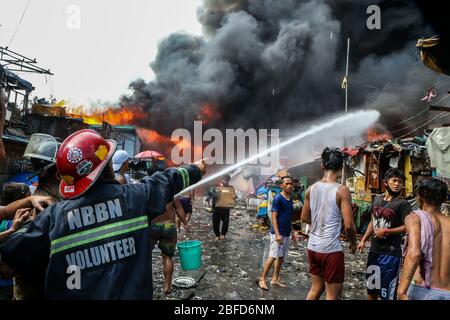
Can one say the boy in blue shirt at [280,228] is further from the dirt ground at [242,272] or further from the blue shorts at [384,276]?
the blue shorts at [384,276]

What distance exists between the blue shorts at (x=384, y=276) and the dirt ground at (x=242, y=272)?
4.43 ft

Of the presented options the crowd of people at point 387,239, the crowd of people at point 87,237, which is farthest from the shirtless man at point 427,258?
the crowd of people at point 87,237

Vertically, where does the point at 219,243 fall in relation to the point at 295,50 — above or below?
below

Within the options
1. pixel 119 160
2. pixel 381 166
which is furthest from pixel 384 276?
pixel 381 166

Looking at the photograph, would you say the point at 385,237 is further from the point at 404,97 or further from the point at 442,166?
the point at 404,97

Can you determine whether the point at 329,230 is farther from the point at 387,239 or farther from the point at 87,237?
the point at 87,237

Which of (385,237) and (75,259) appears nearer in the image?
(75,259)

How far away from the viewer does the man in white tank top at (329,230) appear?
332 centimetres

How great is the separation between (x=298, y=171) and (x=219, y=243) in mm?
13292

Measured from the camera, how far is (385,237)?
12.1 ft

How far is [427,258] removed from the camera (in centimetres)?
243

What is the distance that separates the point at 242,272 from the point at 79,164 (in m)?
5.22
